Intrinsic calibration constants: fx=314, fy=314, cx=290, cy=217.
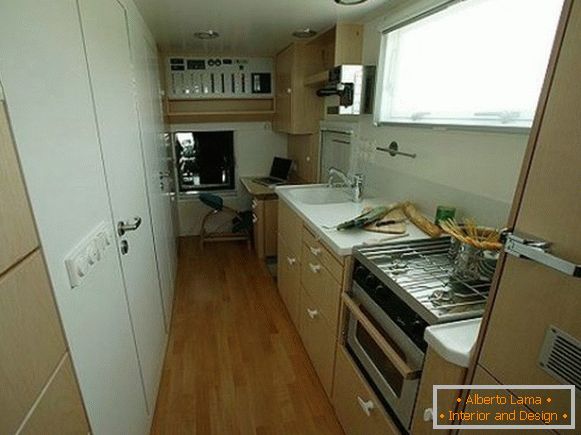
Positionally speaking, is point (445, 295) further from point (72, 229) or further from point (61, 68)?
point (61, 68)

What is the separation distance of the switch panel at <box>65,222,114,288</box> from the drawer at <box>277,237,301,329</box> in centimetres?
121

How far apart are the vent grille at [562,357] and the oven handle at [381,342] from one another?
16.9 inches

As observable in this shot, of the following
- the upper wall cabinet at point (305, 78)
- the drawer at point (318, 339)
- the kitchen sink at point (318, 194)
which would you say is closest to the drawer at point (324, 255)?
the drawer at point (318, 339)

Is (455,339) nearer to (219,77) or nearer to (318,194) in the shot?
(318,194)

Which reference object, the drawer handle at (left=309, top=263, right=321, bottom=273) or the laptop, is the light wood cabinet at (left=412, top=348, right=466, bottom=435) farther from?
the laptop

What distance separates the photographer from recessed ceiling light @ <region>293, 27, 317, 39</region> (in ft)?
7.89

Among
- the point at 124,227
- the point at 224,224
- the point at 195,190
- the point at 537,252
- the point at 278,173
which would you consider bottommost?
the point at 224,224

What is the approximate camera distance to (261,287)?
2877 millimetres

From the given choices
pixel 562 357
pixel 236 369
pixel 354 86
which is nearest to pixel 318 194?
pixel 354 86

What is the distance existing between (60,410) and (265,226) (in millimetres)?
2572

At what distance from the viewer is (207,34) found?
8.30 ft

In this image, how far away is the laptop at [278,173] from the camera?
145 inches

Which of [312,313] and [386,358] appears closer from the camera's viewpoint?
[386,358]

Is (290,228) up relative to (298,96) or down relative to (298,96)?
down
